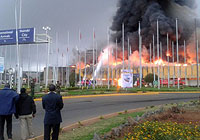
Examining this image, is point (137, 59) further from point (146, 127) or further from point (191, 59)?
point (146, 127)

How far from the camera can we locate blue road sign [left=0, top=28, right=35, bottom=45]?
25.9 meters

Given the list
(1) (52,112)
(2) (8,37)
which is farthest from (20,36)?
(1) (52,112)

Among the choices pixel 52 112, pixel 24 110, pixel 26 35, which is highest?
pixel 26 35

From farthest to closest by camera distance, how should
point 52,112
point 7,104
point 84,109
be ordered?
point 84,109 → point 7,104 → point 52,112

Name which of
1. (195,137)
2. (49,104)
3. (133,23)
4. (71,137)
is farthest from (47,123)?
(133,23)

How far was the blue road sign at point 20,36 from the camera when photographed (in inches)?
1019

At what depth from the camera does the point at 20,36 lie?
25.8m

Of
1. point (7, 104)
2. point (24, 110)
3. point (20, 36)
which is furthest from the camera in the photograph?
point (20, 36)

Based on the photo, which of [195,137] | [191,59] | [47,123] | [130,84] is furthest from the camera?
[191,59]

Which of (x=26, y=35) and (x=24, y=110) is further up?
(x=26, y=35)

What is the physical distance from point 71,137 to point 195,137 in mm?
3251

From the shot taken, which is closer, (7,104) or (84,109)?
(7,104)

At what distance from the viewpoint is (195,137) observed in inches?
188

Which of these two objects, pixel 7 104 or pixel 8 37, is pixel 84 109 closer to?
pixel 7 104
